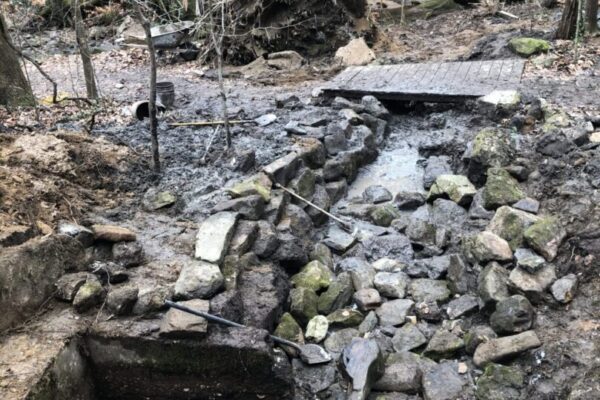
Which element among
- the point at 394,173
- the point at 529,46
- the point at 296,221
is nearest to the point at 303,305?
the point at 296,221

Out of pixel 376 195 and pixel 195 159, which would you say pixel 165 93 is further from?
pixel 376 195

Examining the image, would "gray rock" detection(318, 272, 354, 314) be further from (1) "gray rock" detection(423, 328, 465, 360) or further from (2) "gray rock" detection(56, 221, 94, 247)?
(2) "gray rock" detection(56, 221, 94, 247)

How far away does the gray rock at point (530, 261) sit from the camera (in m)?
3.62

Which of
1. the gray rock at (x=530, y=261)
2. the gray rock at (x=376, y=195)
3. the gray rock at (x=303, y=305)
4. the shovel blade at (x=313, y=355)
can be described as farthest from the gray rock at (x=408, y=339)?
the gray rock at (x=376, y=195)

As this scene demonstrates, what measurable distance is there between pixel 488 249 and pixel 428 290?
0.55 meters

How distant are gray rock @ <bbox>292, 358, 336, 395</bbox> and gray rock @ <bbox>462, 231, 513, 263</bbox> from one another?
1482 mm

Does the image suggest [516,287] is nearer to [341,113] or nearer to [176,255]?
[176,255]

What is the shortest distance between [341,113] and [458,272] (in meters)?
3.00

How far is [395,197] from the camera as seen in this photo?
548 centimetres

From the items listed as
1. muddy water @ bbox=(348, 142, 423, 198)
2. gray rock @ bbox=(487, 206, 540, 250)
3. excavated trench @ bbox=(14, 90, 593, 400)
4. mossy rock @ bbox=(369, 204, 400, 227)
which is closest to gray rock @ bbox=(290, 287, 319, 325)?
excavated trench @ bbox=(14, 90, 593, 400)

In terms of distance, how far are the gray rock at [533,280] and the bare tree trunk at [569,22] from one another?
567cm

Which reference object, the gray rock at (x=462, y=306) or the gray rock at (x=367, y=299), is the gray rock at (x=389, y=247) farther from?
the gray rock at (x=462, y=306)

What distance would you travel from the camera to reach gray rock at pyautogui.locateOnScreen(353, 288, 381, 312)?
12.7ft

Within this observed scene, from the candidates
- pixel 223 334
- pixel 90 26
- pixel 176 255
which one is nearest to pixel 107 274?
pixel 176 255
